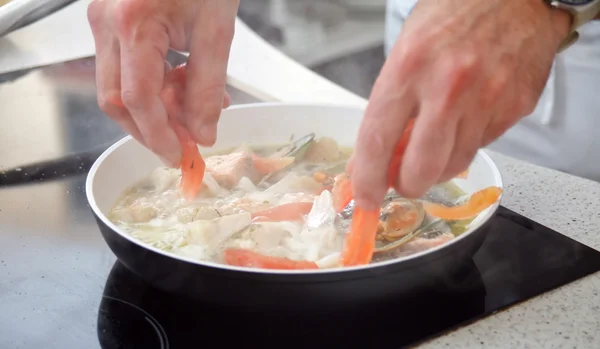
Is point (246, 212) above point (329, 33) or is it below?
above

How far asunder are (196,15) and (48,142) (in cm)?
56

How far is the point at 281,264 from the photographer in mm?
771

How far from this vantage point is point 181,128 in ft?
2.95

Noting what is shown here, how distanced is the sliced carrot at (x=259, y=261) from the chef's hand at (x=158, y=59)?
17 centimetres

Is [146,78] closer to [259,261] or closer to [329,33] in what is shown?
[259,261]

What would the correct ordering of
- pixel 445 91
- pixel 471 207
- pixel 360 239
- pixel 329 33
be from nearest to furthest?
pixel 445 91 → pixel 360 239 → pixel 471 207 → pixel 329 33

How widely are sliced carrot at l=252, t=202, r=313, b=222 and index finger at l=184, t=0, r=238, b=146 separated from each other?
0.13 m

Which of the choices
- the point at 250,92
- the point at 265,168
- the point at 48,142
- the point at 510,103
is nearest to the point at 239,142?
the point at 265,168

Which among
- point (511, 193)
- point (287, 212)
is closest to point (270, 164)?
point (287, 212)

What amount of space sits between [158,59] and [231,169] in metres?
0.25

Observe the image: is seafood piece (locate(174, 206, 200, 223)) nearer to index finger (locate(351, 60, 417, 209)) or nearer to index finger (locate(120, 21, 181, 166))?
index finger (locate(120, 21, 181, 166))

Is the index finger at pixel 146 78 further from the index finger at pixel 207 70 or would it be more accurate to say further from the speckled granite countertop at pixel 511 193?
the speckled granite countertop at pixel 511 193

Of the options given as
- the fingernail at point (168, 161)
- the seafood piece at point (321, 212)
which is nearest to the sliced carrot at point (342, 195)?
the seafood piece at point (321, 212)

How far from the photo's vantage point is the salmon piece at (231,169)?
1019mm
